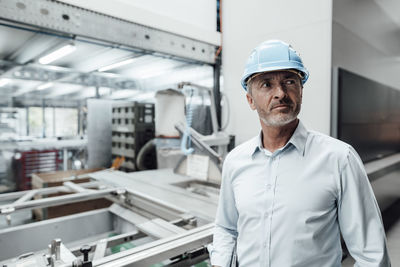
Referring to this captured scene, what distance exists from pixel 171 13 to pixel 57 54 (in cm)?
187

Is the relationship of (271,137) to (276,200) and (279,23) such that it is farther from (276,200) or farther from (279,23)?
(279,23)

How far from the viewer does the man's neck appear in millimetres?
922

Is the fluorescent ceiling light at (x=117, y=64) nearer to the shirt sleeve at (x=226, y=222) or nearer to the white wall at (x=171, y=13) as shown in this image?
the white wall at (x=171, y=13)

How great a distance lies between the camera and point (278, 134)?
93 centimetres

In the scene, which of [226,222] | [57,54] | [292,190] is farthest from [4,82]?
[292,190]

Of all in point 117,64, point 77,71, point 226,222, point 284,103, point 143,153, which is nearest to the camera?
point 284,103

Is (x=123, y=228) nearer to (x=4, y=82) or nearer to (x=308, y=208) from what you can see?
(x=308, y=208)

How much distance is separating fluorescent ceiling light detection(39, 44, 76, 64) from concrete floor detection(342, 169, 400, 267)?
3.54 m

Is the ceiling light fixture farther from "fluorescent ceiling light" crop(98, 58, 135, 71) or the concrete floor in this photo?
the concrete floor

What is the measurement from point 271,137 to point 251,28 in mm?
1654

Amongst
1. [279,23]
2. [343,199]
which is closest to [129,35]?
[279,23]

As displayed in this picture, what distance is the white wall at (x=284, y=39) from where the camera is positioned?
1.72 meters

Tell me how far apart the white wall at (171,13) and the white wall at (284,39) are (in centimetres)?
17

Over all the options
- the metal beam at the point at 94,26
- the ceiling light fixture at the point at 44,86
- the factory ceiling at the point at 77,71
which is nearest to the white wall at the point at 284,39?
the metal beam at the point at 94,26
